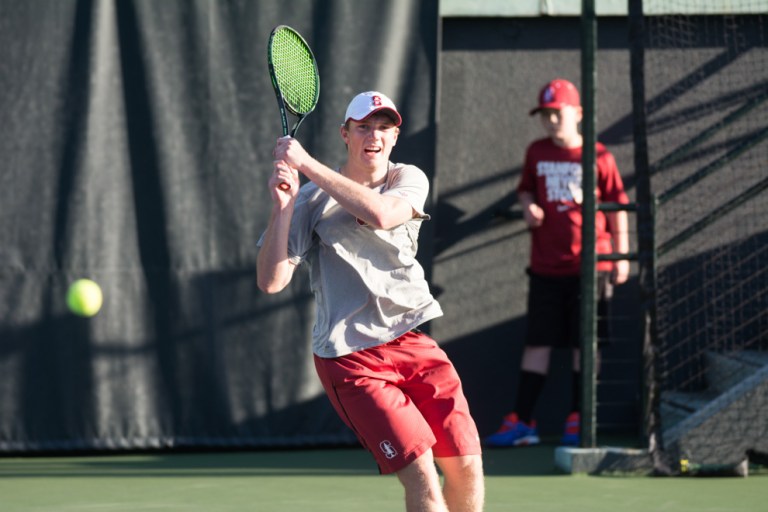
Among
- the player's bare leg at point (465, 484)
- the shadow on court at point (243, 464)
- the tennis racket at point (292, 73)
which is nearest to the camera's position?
the player's bare leg at point (465, 484)

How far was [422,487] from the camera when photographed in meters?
3.60

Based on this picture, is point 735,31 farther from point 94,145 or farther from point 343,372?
point 343,372

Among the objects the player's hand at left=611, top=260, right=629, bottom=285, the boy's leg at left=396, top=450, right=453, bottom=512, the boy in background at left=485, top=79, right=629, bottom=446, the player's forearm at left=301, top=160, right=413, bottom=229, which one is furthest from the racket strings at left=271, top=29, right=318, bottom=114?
the player's hand at left=611, top=260, right=629, bottom=285

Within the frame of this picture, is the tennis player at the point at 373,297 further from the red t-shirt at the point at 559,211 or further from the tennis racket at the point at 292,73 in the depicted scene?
the red t-shirt at the point at 559,211

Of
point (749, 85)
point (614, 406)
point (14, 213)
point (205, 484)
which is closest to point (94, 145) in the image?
point (14, 213)

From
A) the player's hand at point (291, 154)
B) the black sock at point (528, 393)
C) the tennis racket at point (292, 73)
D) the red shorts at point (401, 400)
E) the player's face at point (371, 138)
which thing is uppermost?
the tennis racket at point (292, 73)

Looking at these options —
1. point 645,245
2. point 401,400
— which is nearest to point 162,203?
point 645,245

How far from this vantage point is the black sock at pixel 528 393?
260 inches

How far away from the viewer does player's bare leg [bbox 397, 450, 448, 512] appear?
3.57m

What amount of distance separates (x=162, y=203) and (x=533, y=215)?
1985 millimetres

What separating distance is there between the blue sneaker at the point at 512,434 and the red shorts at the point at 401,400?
9.12ft

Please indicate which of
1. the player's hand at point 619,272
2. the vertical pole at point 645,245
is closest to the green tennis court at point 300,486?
the vertical pole at point 645,245

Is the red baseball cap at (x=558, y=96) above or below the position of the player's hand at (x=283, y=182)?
above

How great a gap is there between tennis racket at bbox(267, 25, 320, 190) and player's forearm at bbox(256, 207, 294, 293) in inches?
14.7
